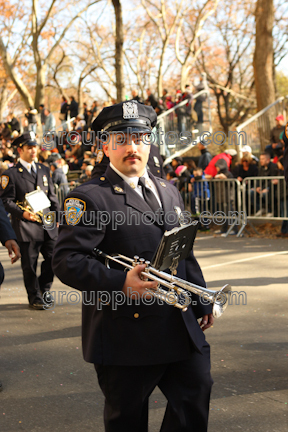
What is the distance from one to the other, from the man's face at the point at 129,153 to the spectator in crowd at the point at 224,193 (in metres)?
9.94

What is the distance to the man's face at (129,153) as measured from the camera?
254 centimetres

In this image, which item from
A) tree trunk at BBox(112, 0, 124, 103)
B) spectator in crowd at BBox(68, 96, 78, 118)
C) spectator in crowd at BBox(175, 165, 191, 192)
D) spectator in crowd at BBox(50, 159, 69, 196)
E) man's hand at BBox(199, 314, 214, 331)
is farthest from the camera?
spectator in crowd at BBox(68, 96, 78, 118)

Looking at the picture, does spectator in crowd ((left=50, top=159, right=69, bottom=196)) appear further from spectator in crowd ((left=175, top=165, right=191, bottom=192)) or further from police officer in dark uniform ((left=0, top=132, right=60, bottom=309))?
police officer in dark uniform ((left=0, top=132, right=60, bottom=309))

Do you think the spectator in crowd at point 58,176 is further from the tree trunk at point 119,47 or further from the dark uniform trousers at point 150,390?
the dark uniform trousers at point 150,390

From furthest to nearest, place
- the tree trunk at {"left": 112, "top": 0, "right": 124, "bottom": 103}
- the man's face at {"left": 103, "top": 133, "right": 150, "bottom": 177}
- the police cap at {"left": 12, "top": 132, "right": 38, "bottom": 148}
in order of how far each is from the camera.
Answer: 1. the tree trunk at {"left": 112, "top": 0, "right": 124, "bottom": 103}
2. the police cap at {"left": 12, "top": 132, "right": 38, "bottom": 148}
3. the man's face at {"left": 103, "top": 133, "right": 150, "bottom": 177}

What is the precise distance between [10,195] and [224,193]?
675cm

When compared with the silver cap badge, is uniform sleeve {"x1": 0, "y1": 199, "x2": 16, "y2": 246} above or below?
below

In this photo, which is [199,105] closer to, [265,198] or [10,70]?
[265,198]

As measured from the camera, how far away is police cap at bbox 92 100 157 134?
8.45 feet

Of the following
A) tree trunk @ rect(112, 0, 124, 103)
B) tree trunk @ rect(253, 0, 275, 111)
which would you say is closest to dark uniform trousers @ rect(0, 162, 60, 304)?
tree trunk @ rect(112, 0, 124, 103)

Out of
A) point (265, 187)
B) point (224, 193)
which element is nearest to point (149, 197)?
point (265, 187)

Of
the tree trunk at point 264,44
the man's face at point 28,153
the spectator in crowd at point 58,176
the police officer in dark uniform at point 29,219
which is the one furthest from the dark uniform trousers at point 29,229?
the tree trunk at point 264,44

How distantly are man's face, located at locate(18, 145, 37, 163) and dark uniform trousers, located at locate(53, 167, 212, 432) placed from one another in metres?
4.34

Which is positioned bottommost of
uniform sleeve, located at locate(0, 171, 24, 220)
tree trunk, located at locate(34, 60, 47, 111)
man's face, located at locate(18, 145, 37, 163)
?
uniform sleeve, located at locate(0, 171, 24, 220)
